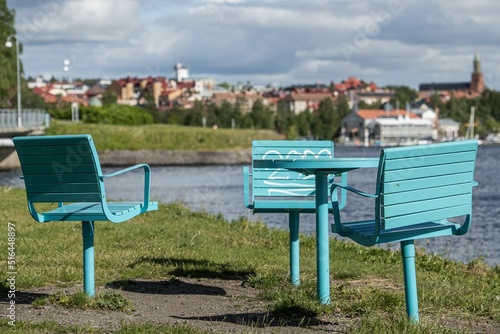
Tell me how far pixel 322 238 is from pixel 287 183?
2.09 meters

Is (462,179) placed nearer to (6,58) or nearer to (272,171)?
(272,171)

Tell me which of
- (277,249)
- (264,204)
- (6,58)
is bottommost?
(277,249)

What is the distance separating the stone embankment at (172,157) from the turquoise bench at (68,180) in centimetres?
6448

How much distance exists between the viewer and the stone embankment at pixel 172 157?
2899 inches

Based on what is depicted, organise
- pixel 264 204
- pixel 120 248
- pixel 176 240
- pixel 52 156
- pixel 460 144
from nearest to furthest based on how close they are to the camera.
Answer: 1. pixel 460 144
2. pixel 52 156
3. pixel 264 204
4. pixel 120 248
5. pixel 176 240

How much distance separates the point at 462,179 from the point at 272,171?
115 inches

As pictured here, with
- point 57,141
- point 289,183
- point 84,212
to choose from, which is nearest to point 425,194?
point 84,212

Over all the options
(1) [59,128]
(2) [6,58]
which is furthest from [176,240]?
(1) [59,128]

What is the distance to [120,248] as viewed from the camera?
388 inches

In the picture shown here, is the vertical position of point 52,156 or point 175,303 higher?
point 52,156

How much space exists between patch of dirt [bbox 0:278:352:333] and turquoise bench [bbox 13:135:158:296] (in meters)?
0.46

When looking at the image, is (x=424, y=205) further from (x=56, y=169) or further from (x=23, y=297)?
(x=23, y=297)

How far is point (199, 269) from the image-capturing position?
8.45 m

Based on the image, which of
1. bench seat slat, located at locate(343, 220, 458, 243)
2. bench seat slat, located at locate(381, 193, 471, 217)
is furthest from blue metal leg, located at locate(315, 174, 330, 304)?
bench seat slat, located at locate(381, 193, 471, 217)
